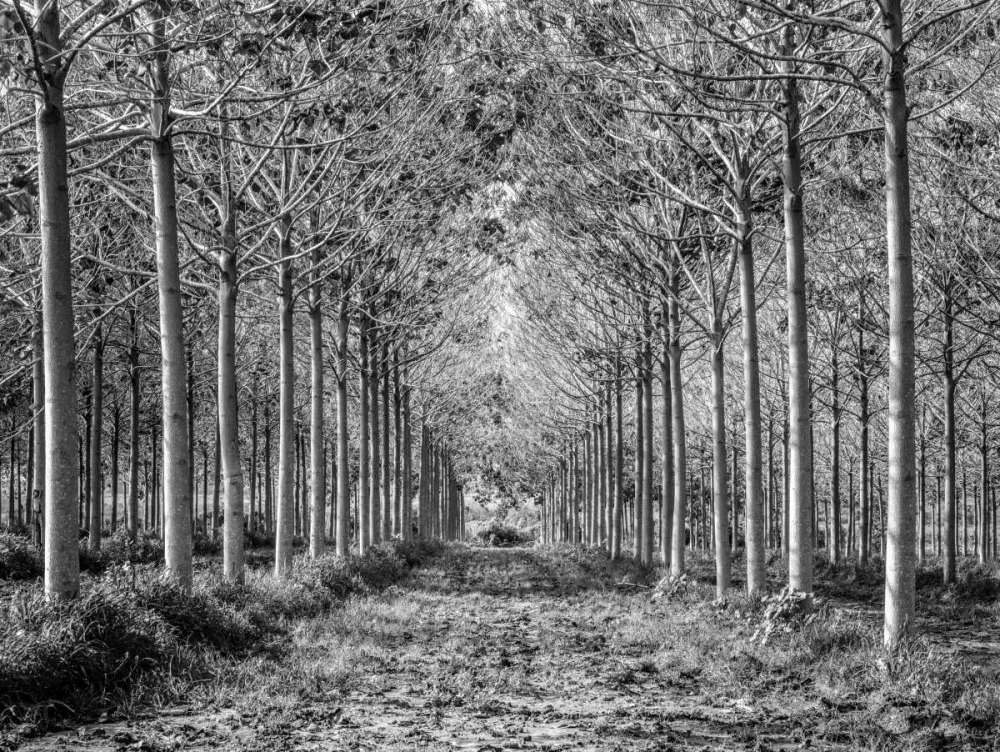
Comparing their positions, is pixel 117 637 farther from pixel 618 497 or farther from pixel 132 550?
pixel 618 497

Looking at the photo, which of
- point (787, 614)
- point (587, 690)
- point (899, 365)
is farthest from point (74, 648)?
point (899, 365)

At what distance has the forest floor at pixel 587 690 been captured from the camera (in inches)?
215

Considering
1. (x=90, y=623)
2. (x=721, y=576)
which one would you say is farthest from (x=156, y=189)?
(x=721, y=576)

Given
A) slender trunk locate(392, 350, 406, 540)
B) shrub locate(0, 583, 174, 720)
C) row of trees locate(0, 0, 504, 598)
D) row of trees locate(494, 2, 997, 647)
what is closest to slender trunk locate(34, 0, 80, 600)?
row of trees locate(0, 0, 504, 598)

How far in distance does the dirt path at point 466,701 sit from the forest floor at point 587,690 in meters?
0.02

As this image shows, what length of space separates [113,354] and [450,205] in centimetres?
978

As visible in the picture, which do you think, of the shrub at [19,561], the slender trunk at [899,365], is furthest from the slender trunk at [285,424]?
the slender trunk at [899,365]

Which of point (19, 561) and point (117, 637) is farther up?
point (117, 637)

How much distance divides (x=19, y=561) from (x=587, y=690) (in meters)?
10.4

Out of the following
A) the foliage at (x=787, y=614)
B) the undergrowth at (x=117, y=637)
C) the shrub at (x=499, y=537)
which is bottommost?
the shrub at (x=499, y=537)

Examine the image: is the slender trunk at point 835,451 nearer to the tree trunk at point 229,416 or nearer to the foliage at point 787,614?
the foliage at point 787,614

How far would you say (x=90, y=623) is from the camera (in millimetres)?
6598

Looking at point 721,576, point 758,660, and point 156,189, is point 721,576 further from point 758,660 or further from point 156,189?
point 156,189

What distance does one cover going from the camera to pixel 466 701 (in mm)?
6613
